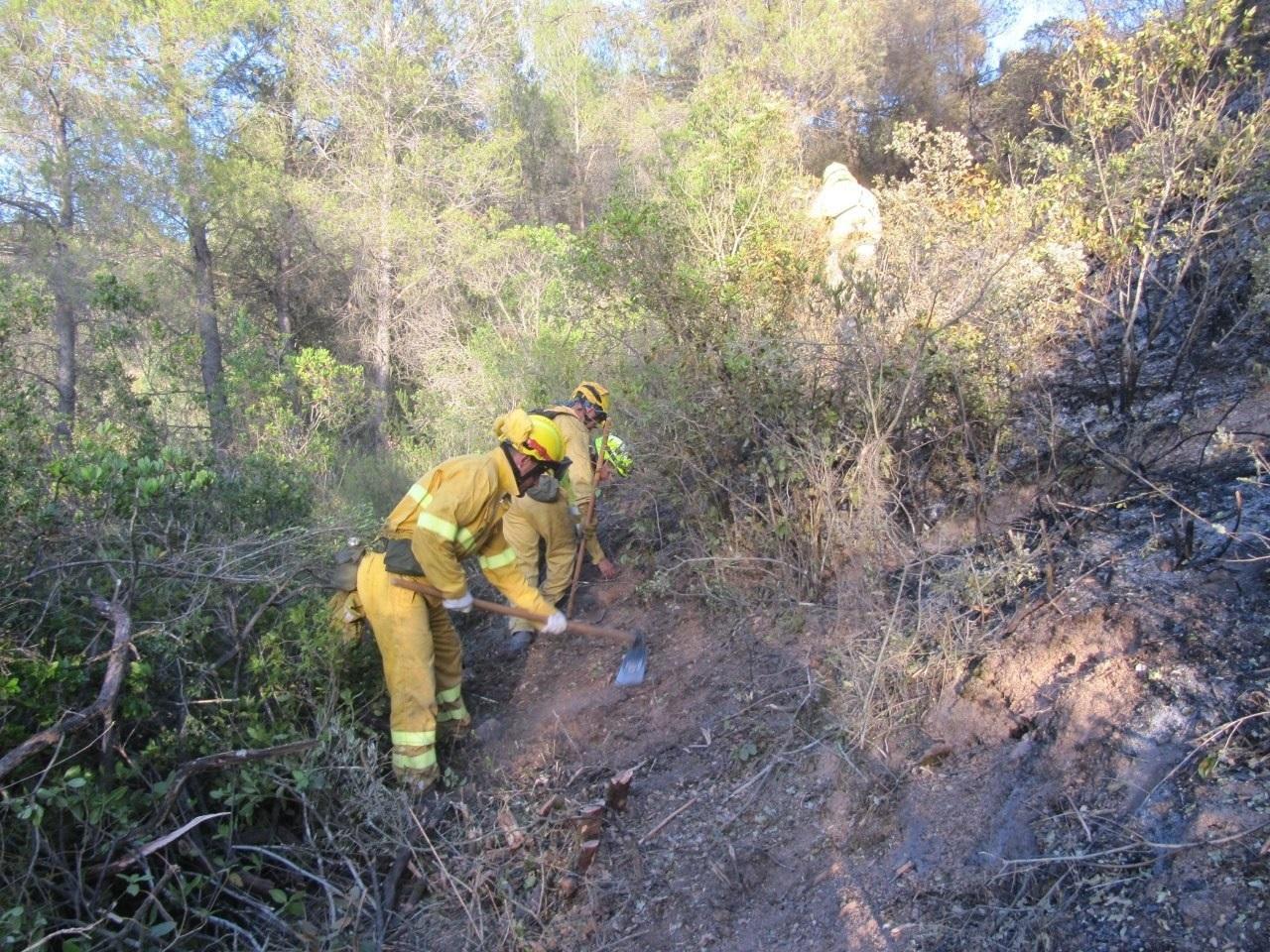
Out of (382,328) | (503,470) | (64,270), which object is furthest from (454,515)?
(382,328)

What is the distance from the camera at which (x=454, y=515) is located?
418 centimetres

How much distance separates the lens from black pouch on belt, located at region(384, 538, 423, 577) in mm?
4340

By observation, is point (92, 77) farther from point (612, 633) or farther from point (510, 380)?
point (612, 633)

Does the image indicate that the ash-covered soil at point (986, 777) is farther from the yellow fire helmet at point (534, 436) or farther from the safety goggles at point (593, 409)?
the safety goggles at point (593, 409)

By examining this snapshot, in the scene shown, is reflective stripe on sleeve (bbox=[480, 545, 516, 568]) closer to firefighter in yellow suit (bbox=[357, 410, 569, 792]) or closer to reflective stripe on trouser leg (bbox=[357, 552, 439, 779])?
firefighter in yellow suit (bbox=[357, 410, 569, 792])

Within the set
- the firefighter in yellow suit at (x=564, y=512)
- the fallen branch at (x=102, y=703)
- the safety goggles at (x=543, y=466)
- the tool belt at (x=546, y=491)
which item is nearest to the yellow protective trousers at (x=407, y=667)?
the safety goggles at (x=543, y=466)

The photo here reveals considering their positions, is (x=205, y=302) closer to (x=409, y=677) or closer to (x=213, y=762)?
(x=409, y=677)

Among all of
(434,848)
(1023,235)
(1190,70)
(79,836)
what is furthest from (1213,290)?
(79,836)

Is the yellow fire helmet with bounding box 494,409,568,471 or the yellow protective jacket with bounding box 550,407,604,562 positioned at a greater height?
the yellow fire helmet with bounding box 494,409,568,471

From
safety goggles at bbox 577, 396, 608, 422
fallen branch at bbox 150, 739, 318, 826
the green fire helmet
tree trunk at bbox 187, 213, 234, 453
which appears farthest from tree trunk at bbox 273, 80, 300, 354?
fallen branch at bbox 150, 739, 318, 826

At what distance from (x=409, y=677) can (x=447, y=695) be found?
563 millimetres

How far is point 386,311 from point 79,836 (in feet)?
43.6

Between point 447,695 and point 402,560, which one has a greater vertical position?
point 402,560

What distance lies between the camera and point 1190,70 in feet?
17.7
